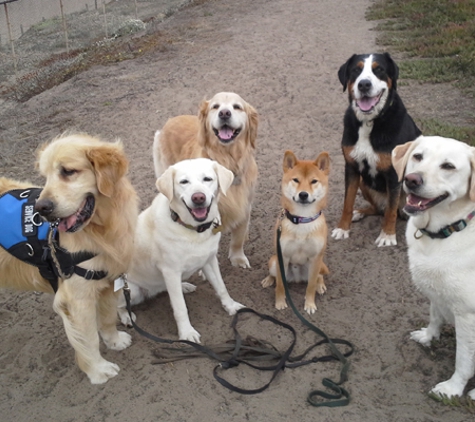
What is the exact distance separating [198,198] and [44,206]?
99 centimetres

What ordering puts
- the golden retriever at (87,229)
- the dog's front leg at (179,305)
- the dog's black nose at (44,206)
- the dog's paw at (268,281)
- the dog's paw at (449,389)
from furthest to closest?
the dog's paw at (268,281), the dog's front leg at (179,305), the dog's paw at (449,389), the golden retriever at (87,229), the dog's black nose at (44,206)

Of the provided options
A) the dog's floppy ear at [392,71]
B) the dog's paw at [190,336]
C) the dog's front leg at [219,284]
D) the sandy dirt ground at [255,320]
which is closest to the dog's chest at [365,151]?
the dog's floppy ear at [392,71]

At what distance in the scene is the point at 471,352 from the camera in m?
2.63

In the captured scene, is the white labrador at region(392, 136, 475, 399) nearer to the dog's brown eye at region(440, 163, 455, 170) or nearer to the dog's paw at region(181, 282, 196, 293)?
the dog's brown eye at region(440, 163, 455, 170)

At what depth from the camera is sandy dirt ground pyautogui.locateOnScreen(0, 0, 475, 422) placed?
2828mm

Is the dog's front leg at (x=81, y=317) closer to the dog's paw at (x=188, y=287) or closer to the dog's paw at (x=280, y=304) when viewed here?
the dog's paw at (x=188, y=287)

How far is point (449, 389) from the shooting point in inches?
108

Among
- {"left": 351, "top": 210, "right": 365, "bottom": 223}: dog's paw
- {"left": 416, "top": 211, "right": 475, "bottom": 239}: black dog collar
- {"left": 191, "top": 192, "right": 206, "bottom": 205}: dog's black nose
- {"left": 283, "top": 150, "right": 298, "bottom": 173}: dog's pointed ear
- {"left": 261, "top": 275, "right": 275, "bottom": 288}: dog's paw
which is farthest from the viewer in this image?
{"left": 351, "top": 210, "right": 365, "bottom": 223}: dog's paw

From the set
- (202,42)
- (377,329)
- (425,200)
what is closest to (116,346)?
(377,329)

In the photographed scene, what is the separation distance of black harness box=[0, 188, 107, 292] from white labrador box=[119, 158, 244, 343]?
60 centimetres

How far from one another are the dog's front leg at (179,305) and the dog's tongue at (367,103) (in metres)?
A: 2.19

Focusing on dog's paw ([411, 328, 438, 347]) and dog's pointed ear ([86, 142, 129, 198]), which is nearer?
dog's pointed ear ([86, 142, 129, 198])

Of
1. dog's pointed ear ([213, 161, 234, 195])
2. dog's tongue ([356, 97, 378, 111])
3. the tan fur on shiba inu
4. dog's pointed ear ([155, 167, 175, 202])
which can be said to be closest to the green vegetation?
dog's tongue ([356, 97, 378, 111])

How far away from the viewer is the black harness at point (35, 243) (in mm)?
2648
